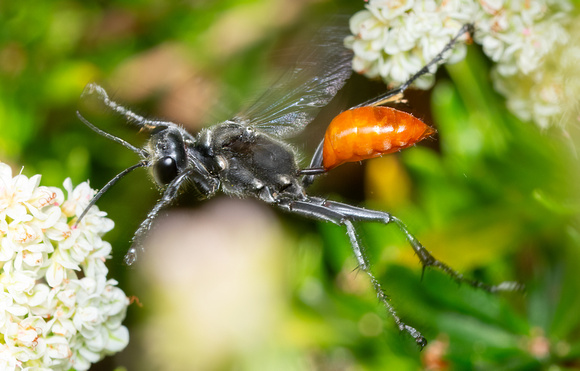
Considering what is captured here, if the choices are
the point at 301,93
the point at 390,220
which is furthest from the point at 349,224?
the point at 301,93

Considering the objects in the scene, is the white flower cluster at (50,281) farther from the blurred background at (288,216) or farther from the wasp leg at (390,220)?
the wasp leg at (390,220)

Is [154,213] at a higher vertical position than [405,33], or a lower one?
lower

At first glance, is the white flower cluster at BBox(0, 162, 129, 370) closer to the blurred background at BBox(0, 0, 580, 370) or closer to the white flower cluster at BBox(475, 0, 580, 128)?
the blurred background at BBox(0, 0, 580, 370)

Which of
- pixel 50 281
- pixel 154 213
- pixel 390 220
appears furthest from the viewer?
pixel 390 220

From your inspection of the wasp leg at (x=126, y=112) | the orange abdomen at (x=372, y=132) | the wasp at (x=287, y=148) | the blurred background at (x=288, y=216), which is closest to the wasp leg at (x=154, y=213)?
the wasp at (x=287, y=148)

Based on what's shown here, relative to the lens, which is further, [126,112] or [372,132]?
[126,112]

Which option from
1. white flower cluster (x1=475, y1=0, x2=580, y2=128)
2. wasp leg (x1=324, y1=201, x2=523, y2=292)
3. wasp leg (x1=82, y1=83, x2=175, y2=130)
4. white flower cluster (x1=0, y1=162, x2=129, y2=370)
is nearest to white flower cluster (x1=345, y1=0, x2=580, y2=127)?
white flower cluster (x1=475, y1=0, x2=580, y2=128)

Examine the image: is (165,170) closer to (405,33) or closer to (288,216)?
(405,33)
